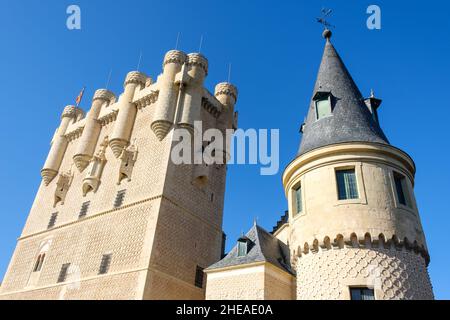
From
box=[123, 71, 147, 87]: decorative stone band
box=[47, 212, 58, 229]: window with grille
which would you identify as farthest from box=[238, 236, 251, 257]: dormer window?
box=[123, 71, 147, 87]: decorative stone band

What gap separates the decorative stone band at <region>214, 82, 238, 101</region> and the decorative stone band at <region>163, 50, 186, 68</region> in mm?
4228

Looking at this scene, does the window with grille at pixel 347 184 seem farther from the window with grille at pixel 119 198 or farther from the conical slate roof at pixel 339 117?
the window with grille at pixel 119 198

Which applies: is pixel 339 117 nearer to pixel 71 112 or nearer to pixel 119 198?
pixel 119 198

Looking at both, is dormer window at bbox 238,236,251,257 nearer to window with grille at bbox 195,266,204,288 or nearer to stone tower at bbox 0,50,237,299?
stone tower at bbox 0,50,237,299

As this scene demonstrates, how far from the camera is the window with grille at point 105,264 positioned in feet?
70.7

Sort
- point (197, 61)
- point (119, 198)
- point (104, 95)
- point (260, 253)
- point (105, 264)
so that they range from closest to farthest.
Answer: point (260, 253), point (105, 264), point (119, 198), point (197, 61), point (104, 95)

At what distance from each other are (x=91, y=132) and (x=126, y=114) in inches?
165

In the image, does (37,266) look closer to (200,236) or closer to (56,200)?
(56,200)

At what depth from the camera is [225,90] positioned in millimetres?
30672

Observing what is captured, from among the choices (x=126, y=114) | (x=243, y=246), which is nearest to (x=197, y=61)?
(x=126, y=114)

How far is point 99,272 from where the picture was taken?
21.7m

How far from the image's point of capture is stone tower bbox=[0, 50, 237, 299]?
20881 mm

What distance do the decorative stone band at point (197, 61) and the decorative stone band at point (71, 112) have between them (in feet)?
43.0

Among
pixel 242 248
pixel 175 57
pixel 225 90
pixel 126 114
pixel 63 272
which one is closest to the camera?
pixel 242 248
